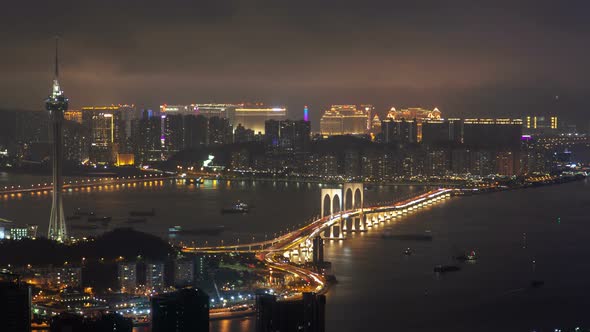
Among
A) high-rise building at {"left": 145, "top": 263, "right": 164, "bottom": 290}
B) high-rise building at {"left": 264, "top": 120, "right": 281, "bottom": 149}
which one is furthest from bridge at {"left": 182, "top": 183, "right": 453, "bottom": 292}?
high-rise building at {"left": 264, "top": 120, "right": 281, "bottom": 149}

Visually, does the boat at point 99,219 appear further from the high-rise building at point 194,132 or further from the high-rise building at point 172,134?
the high-rise building at point 194,132

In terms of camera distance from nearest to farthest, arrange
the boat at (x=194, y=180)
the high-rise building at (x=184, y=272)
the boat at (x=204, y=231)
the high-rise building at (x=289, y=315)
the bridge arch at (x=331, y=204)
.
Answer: the high-rise building at (x=289, y=315), the high-rise building at (x=184, y=272), the boat at (x=204, y=231), the bridge arch at (x=331, y=204), the boat at (x=194, y=180)

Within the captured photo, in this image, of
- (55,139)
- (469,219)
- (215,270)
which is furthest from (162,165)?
(215,270)

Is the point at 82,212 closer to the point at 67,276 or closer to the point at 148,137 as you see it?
the point at 67,276

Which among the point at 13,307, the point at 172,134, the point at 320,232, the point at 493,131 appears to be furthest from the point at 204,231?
the point at 493,131

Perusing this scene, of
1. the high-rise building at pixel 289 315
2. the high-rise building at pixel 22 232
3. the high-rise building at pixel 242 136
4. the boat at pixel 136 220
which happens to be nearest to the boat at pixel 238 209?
the boat at pixel 136 220
